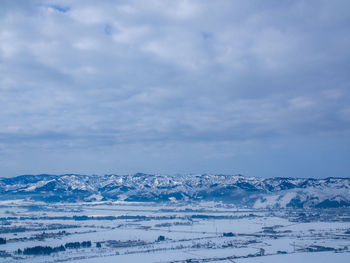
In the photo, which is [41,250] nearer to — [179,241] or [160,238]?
[160,238]

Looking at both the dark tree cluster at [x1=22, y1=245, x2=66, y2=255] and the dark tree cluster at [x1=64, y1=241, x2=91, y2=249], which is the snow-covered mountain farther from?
the dark tree cluster at [x1=22, y1=245, x2=66, y2=255]

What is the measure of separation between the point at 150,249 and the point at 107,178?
85782 millimetres

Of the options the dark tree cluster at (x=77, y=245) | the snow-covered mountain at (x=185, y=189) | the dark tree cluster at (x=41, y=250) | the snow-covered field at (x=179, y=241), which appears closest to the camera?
the snow-covered field at (x=179, y=241)

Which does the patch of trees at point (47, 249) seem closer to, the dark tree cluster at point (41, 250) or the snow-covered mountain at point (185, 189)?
the dark tree cluster at point (41, 250)

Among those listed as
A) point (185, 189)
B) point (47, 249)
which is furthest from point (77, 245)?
point (185, 189)

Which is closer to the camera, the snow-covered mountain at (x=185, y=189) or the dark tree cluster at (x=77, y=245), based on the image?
the dark tree cluster at (x=77, y=245)

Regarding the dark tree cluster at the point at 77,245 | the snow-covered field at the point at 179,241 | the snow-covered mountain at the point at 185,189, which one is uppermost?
the snow-covered mountain at the point at 185,189

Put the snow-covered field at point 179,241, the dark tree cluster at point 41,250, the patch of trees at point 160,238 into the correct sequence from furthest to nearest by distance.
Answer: the patch of trees at point 160,238, the dark tree cluster at point 41,250, the snow-covered field at point 179,241

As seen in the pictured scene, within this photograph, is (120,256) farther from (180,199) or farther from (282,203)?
(180,199)

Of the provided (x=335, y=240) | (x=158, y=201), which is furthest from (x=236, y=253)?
(x=158, y=201)

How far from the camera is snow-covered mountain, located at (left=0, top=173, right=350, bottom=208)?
7212 centimetres

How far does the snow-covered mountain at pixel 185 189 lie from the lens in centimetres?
7212

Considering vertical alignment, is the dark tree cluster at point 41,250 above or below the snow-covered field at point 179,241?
above

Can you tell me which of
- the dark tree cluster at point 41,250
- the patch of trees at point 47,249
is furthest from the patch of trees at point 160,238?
the dark tree cluster at point 41,250
